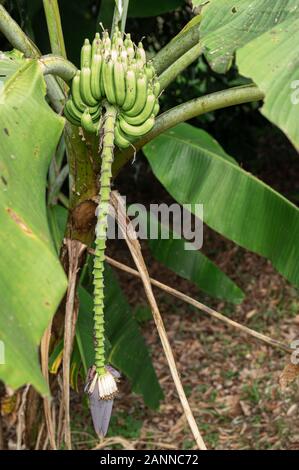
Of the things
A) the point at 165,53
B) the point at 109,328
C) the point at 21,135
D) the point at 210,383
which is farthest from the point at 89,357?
the point at 210,383

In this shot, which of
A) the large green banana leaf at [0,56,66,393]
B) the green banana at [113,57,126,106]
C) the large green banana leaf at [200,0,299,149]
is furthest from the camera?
the green banana at [113,57,126,106]

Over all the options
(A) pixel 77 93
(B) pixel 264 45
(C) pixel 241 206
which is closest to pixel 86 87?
(A) pixel 77 93

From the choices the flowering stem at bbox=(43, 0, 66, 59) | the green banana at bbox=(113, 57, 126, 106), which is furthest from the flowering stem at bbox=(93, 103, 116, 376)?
the flowering stem at bbox=(43, 0, 66, 59)

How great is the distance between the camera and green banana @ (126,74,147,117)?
0.88 meters

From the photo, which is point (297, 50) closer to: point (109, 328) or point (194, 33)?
point (194, 33)

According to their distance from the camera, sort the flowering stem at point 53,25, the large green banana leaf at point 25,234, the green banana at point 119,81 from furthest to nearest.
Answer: the flowering stem at point 53,25 → the green banana at point 119,81 → the large green banana leaf at point 25,234

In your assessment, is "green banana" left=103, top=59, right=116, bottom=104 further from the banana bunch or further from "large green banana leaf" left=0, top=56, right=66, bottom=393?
"large green banana leaf" left=0, top=56, right=66, bottom=393

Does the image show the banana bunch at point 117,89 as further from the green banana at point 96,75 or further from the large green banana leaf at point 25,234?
the large green banana leaf at point 25,234

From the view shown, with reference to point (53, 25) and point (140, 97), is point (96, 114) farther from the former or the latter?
point (53, 25)

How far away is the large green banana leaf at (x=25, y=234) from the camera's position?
515 millimetres

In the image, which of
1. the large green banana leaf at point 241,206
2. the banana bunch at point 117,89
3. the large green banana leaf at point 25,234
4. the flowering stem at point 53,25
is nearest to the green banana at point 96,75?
the banana bunch at point 117,89

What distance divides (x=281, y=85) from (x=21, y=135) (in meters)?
0.31

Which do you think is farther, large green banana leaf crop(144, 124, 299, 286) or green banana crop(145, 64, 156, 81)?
large green banana leaf crop(144, 124, 299, 286)

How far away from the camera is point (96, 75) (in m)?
0.89
